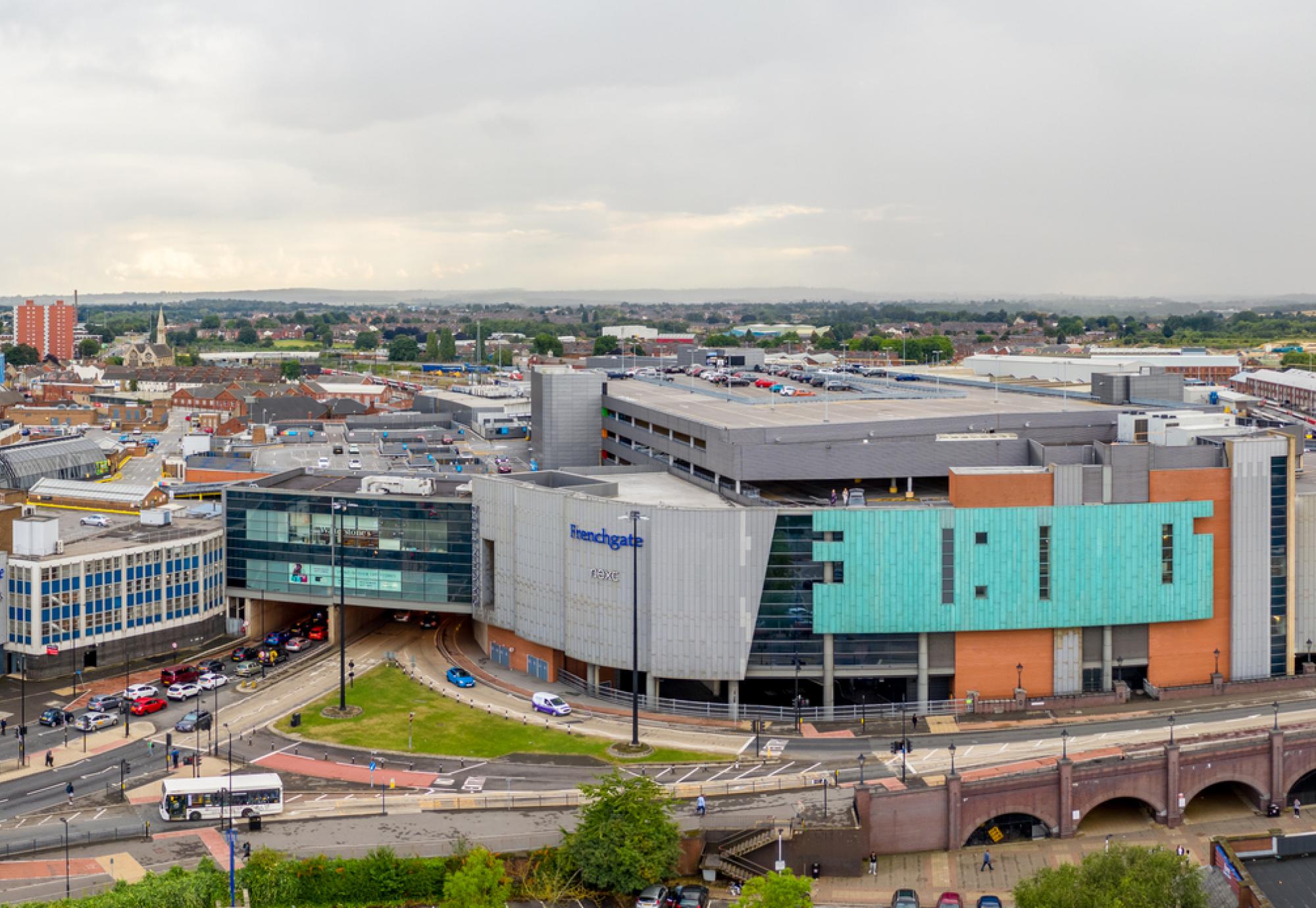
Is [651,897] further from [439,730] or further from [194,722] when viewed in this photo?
[194,722]

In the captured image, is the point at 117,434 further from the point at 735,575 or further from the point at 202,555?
the point at 735,575

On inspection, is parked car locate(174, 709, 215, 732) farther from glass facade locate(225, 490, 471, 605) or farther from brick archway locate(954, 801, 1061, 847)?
brick archway locate(954, 801, 1061, 847)

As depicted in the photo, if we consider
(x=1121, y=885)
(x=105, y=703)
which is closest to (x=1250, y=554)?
(x=1121, y=885)

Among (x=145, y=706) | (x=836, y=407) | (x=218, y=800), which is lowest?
(x=218, y=800)

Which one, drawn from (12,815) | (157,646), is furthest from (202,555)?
(12,815)

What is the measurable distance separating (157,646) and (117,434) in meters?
113

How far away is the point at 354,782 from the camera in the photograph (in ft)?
225

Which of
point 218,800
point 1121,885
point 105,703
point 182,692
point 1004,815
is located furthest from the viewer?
point 182,692

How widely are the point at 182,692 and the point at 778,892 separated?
44.4 meters

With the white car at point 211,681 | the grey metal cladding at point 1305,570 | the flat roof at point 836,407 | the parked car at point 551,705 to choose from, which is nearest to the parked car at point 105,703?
the white car at point 211,681

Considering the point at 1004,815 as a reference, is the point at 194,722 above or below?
above

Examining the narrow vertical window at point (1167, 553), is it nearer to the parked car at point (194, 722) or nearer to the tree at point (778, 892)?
the tree at point (778, 892)

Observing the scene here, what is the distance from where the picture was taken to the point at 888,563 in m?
77.9

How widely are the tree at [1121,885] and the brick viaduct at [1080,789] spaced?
826 centimetres
